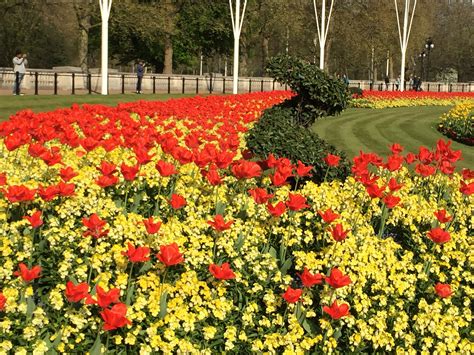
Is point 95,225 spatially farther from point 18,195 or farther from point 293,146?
point 293,146

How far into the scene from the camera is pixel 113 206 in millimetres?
4926

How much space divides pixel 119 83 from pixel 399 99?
16.5 m

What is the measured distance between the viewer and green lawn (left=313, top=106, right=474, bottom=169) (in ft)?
51.7

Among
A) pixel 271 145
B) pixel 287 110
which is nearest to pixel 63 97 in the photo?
pixel 287 110

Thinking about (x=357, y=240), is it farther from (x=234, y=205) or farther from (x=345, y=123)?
(x=345, y=123)

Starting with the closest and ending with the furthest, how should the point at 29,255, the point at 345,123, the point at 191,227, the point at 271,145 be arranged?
1. the point at 29,255
2. the point at 191,227
3. the point at 271,145
4. the point at 345,123

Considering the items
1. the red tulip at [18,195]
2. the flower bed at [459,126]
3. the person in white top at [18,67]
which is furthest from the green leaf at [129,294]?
the person in white top at [18,67]

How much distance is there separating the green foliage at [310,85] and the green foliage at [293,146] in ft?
3.96

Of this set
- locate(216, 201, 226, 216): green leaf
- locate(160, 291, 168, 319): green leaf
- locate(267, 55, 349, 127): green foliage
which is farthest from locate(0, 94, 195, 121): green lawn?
locate(160, 291, 168, 319): green leaf

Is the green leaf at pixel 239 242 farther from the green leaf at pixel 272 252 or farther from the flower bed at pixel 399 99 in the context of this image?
the flower bed at pixel 399 99

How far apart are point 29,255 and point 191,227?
1.23 m

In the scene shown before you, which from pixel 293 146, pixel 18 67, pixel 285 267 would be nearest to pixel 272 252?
pixel 285 267

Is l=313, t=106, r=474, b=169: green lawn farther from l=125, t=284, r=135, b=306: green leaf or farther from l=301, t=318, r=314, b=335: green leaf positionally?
l=125, t=284, r=135, b=306: green leaf

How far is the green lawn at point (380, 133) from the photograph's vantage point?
1576 cm
